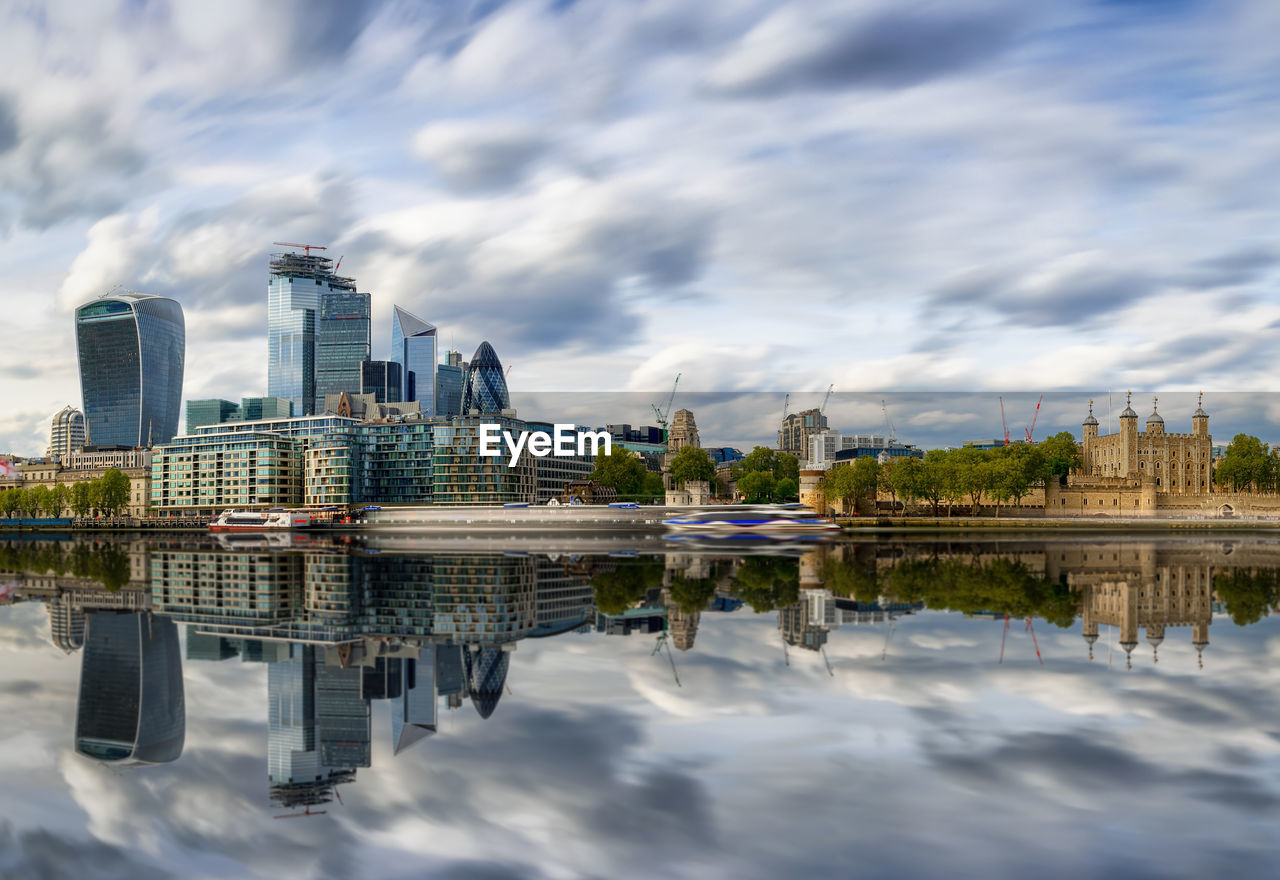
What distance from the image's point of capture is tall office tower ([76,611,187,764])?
40.0 feet

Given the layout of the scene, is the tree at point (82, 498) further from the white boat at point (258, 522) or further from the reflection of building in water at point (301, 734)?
the reflection of building in water at point (301, 734)

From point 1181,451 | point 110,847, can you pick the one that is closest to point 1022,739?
point 110,847

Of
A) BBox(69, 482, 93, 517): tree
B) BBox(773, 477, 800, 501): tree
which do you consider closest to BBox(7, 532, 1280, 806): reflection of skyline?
BBox(773, 477, 800, 501): tree

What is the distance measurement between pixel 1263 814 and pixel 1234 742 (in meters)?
2.99

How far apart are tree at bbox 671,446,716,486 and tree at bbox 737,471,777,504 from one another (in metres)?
6.02

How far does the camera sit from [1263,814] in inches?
363

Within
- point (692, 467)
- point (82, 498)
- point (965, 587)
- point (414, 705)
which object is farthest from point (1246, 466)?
point (82, 498)

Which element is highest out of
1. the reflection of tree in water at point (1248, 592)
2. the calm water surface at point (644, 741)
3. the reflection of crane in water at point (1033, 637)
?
the calm water surface at point (644, 741)

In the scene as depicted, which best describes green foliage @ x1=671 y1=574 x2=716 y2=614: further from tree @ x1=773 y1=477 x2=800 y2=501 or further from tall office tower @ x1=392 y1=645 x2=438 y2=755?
tree @ x1=773 y1=477 x2=800 y2=501

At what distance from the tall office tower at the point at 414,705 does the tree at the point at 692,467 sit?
12265cm

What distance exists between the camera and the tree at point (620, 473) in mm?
138250

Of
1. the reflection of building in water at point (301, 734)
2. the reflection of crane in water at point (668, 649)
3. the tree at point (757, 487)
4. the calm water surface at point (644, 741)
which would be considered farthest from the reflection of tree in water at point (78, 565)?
the tree at point (757, 487)

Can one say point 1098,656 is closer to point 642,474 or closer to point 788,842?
point 788,842

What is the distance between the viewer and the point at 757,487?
142 meters
